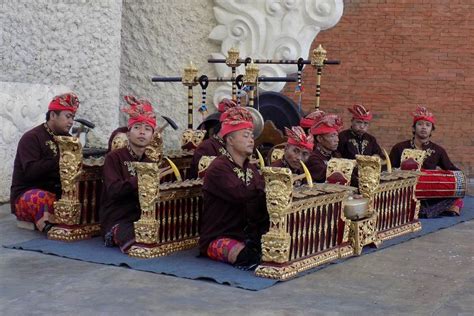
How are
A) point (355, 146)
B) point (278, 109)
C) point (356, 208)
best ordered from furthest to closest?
point (278, 109)
point (355, 146)
point (356, 208)

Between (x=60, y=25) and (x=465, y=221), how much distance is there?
15.9 ft

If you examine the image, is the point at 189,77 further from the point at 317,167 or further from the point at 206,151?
the point at 317,167

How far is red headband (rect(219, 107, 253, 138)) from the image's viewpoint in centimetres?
673

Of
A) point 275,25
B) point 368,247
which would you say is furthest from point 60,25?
point 368,247

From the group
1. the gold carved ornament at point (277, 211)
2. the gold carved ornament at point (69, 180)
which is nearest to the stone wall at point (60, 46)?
the gold carved ornament at point (69, 180)

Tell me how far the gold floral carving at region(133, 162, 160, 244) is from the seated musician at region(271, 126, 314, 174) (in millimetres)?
977

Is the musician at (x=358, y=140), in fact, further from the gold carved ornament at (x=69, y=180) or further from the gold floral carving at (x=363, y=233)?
the gold carved ornament at (x=69, y=180)

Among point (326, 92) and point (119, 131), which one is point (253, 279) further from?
point (326, 92)

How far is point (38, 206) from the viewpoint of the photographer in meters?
7.77

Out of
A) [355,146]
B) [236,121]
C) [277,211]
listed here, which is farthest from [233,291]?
[355,146]

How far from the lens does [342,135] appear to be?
9.56 metres

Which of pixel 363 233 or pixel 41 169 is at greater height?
pixel 41 169

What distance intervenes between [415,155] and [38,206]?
3465mm

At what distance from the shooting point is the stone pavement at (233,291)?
5.61 m
